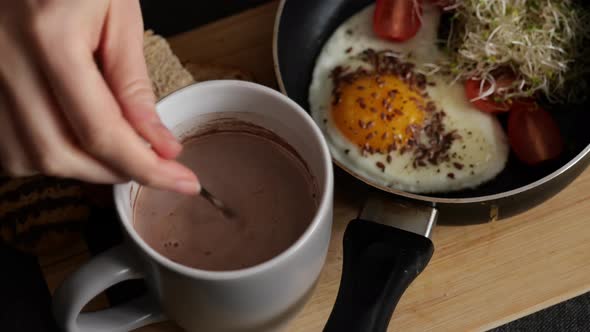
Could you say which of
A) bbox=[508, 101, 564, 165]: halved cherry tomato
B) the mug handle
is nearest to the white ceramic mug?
the mug handle

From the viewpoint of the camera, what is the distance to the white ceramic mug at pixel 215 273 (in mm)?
695

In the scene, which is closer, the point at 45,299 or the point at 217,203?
the point at 217,203

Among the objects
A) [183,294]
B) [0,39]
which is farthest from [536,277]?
[0,39]

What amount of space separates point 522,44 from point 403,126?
0.85 feet

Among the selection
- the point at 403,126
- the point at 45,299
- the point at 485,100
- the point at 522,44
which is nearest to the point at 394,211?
the point at 403,126

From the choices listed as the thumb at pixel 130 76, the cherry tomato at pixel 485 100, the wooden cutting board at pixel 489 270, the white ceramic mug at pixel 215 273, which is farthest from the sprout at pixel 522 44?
the thumb at pixel 130 76

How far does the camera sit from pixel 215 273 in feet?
2.22

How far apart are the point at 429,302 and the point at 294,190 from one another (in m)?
0.29

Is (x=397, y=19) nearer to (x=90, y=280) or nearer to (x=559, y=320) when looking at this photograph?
(x=559, y=320)

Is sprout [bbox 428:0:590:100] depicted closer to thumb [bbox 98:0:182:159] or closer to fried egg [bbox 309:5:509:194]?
fried egg [bbox 309:5:509:194]

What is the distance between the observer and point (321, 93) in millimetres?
1158

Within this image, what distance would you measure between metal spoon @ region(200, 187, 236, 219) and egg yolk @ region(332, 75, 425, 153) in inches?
13.9

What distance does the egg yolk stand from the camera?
109 cm

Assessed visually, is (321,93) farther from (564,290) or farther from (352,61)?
(564,290)
